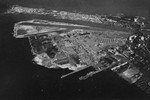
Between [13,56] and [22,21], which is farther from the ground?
[22,21]

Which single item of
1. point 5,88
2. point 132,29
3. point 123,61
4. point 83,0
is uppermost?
point 83,0

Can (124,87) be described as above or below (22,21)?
below

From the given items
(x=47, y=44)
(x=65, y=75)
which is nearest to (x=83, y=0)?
(x=47, y=44)

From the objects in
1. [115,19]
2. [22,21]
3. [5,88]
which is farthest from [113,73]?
[22,21]

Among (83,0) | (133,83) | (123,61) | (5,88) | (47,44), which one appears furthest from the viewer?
(83,0)

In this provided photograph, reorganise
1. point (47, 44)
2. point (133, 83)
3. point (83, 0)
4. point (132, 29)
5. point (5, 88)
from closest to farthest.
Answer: point (5, 88) → point (133, 83) → point (47, 44) → point (132, 29) → point (83, 0)

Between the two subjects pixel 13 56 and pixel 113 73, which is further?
pixel 13 56

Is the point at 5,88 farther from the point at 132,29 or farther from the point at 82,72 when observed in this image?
the point at 132,29

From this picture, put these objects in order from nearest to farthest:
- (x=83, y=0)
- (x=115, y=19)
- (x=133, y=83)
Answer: (x=133, y=83), (x=115, y=19), (x=83, y=0)

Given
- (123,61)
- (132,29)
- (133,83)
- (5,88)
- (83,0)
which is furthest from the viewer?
(83,0)

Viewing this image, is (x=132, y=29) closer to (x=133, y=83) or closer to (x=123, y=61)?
(x=123, y=61)
